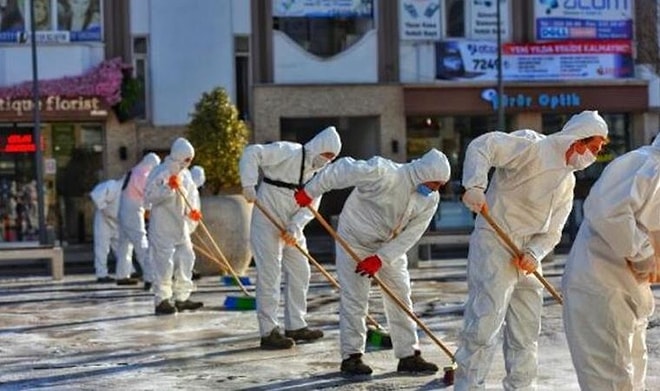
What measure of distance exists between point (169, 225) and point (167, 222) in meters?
0.06

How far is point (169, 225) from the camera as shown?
50.5ft

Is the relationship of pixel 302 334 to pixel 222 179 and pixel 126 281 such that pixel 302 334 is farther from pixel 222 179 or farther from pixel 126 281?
pixel 222 179

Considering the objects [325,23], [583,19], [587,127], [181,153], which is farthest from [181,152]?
[583,19]

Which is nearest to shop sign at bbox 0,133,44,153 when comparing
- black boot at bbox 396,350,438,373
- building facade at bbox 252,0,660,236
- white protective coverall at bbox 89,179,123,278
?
building facade at bbox 252,0,660,236

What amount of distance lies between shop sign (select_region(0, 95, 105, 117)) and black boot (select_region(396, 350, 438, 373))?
826 inches

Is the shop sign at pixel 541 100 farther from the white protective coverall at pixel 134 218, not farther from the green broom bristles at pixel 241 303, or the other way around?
the green broom bristles at pixel 241 303

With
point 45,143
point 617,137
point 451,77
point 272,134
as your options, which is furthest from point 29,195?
point 617,137

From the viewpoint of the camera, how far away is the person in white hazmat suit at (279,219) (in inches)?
481

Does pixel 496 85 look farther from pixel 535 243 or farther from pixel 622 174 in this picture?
pixel 622 174

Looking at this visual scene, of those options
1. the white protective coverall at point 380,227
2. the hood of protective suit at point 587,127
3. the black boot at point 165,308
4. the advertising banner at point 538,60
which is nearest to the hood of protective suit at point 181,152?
the black boot at point 165,308

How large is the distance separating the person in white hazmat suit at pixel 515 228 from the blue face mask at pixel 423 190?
1.00 m

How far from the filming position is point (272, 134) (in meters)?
31.5

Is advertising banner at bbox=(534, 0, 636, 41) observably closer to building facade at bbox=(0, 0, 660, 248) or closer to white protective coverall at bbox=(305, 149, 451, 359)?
building facade at bbox=(0, 0, 660, 248)

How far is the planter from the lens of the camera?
2034cm
